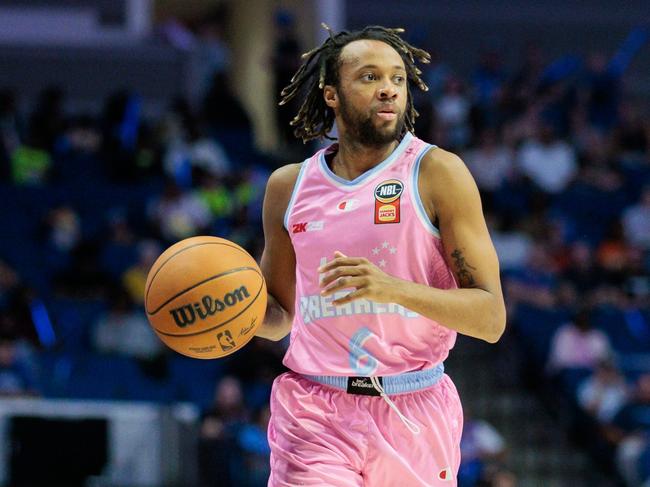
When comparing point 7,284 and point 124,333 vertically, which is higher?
point 7,284

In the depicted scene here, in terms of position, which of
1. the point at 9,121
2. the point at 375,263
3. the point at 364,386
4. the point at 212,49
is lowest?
the point at 9,121

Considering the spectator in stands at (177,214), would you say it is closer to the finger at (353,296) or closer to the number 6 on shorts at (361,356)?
the number 6 on shorts at (361,356)

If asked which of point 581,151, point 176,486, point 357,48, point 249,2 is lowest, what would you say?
point 176,486

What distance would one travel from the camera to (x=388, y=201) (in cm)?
416

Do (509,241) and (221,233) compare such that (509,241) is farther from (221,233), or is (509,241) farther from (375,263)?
(375,263)

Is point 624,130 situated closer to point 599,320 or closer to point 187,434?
point 599,320

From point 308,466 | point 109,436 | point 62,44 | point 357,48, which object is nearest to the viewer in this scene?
point 308,466

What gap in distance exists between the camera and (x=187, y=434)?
949 centimetres

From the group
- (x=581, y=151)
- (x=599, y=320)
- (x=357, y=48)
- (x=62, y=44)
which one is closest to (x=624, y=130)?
(x=581, y=151)

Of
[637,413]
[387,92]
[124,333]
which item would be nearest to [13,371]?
[124,333]

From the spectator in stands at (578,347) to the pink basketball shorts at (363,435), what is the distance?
25.2 feet

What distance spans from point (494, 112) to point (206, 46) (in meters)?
4.09

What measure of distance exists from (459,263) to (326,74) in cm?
92

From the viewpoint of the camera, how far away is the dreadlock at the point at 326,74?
4.38 metres
